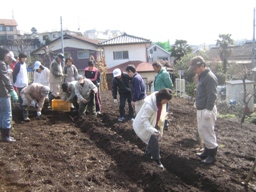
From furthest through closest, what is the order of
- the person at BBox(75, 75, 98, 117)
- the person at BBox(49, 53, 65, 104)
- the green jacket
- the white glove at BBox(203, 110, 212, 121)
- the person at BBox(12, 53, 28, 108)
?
the person at BBox(49, 53, 65, 104) → the person at BBox(75, 75, 98, 117) → the person at BBox(12, 53, 28, 108) → the green jacket → the white glove at BBox(203, 110, 212, 121)

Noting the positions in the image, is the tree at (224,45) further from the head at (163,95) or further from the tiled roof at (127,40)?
the head at (163,95)

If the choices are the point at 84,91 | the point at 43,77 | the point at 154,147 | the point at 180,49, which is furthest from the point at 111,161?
the point at 180,49

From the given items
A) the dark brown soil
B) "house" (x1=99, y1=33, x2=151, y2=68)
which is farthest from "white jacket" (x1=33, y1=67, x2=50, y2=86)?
"house" (x1=99, y1=33, x2=151, y2=68)

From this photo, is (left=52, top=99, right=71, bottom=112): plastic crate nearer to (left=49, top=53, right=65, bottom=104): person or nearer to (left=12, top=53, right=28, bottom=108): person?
(left=49, top=53, right=65, bottom=104): person

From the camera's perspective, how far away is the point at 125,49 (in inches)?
1059

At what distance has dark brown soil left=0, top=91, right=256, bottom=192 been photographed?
3.67 meters

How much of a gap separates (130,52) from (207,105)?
23.1 meters

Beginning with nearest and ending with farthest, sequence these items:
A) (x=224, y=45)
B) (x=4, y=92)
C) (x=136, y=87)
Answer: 1. (x=4, y=92)
2. (x=136, y=87)
3. (x=224, y=45)

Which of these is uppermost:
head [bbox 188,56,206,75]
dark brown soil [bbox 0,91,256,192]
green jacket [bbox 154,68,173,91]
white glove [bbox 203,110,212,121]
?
head [bbox 188,56,206,75]

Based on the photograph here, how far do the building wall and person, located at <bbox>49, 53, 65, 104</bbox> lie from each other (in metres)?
19.2

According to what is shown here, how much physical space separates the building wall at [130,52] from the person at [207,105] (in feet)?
73.7

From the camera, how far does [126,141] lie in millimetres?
5523

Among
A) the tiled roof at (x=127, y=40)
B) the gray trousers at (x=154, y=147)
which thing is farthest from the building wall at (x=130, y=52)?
the gray trousers at (x=154, y=147)

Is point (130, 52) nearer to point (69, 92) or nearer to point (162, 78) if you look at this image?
point (69, 92)
